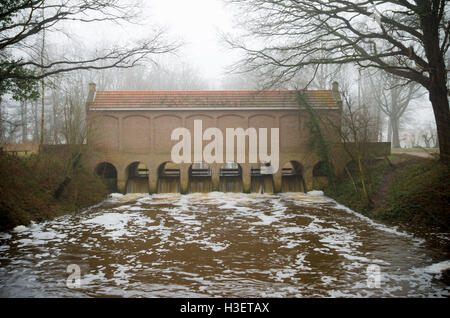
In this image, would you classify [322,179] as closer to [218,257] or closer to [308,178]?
[308,178]

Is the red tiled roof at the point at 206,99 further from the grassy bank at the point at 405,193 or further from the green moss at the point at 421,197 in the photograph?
the green moss at the point at 421,197

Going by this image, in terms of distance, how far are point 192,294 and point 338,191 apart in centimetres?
1368

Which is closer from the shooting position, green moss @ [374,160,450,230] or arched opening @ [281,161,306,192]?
green moss @ [374,160,450,230]

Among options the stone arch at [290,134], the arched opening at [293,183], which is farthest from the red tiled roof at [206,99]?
the arched opening at [293,183]

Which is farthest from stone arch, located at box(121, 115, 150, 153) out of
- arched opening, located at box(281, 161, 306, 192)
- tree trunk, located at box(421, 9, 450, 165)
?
tree trunk, located at box(421, 9, 450, 165)

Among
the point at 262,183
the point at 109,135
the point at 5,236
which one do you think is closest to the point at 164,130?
the point at 109,135

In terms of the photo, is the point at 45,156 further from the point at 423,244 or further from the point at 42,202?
the point at 423,244

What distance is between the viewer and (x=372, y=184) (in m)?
15.6

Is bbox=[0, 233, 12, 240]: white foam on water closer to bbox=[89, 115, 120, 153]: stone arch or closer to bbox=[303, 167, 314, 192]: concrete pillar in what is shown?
bbox=[89, 115, 120, 153]: stone arch

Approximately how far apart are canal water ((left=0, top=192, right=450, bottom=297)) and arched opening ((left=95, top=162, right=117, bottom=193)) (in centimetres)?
616

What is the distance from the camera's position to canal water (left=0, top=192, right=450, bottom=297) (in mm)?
6602

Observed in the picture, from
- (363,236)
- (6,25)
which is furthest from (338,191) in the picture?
(6,25)

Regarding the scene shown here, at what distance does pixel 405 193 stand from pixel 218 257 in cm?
784

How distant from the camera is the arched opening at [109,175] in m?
20.6
